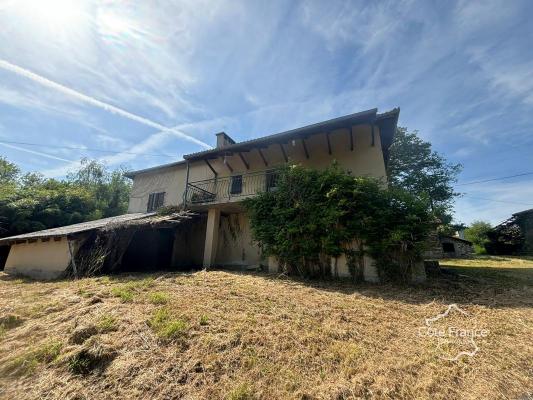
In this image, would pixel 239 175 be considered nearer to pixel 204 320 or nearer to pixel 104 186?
pixel 204 320

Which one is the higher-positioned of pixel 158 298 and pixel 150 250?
pixel 150 250

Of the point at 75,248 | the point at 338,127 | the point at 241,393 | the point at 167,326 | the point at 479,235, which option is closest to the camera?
the point at 241,393

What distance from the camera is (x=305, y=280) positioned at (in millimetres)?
7773

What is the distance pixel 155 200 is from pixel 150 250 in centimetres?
341

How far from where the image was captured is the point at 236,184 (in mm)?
12648

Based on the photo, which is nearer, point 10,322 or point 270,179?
point 10,322

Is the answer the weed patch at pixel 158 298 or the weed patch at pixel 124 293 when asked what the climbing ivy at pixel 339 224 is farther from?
the weed patch at pixel 124 293

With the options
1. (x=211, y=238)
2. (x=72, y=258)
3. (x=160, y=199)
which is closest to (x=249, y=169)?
(x=211, y=238)

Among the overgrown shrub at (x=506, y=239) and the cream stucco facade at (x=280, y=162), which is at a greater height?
the cream stucco facade at (x=280, y=162)

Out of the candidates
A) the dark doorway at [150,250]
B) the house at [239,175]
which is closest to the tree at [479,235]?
the house at [239,175]

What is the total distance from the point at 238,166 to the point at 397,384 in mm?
11063

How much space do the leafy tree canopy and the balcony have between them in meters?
12.3

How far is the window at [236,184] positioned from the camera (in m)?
12.5

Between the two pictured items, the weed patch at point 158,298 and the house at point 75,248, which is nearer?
the weed patch at point 158,298
